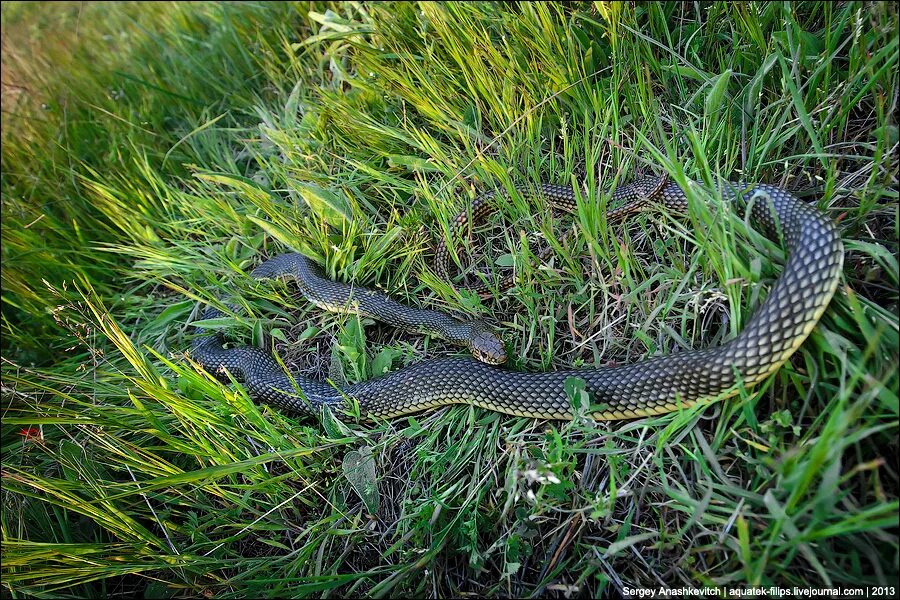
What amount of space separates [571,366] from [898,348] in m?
1.52

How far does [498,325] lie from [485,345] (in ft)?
0.80

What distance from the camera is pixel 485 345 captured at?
3324mm

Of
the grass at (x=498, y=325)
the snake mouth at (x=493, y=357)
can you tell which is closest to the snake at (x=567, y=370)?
the snake mouth at (x=493, y=357)

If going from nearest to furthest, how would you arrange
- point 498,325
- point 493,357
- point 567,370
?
point 567,370, point 493,357, point 498,325

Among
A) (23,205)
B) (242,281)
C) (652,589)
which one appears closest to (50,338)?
(23,205)

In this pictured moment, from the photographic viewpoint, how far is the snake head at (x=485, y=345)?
3.28m

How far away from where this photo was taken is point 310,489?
3.16m

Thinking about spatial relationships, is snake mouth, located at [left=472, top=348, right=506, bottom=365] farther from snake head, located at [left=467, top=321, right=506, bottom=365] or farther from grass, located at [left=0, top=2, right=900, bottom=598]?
grass, located at [left=0, top=2, right=900, bottom=598]

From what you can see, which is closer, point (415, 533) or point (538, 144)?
point (415, 533)

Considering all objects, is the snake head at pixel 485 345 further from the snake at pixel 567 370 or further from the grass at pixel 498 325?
the grass at pixel 498 325

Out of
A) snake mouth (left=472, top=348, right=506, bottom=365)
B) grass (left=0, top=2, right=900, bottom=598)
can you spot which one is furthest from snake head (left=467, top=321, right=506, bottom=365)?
grass (left=0, top=2, right=900, bottom=598)

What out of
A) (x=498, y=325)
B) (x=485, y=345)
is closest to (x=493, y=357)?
(x=485, y=345)

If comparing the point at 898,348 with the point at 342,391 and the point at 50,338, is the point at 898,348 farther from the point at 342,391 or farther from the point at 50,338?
the point at 50,338

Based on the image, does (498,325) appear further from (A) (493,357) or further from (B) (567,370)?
(B) (567,370)
